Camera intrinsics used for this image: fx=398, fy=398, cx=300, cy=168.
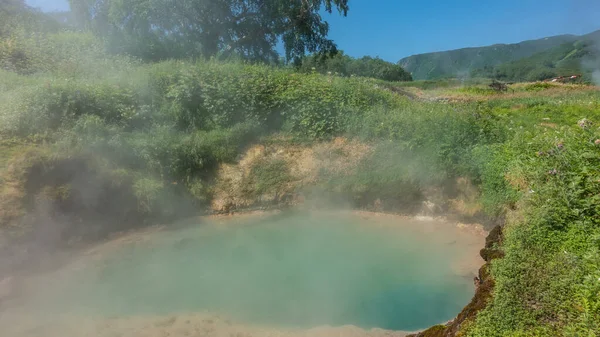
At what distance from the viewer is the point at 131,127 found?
1145 centimetres

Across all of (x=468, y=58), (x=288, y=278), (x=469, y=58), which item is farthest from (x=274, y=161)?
(x=468, y=58)

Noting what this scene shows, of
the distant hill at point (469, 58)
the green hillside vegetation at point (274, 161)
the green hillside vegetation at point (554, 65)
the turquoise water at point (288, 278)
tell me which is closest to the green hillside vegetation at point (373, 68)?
the green hillside vegetation at point (554, 65)

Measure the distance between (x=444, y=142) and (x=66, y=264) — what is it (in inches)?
365

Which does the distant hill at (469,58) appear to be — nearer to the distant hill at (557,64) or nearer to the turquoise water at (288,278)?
the distant hill at (557,64)

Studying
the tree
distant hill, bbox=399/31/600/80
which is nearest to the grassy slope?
distant hill, bbox=399/31/600/80

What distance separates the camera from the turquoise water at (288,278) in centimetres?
648

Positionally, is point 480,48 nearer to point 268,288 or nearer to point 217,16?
point 217,16

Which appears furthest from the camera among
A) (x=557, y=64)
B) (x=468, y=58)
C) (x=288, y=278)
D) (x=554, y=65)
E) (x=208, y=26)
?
(x=468, y=58)

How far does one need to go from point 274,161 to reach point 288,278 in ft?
15.2

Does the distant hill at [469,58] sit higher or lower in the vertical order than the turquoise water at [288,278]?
higher

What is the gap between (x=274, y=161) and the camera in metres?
11.5

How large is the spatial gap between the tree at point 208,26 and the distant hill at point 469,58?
99.6 metres

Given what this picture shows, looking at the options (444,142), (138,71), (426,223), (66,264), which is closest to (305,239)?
(426,223)

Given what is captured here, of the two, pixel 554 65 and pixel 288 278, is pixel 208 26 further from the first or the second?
pixel 554 65
